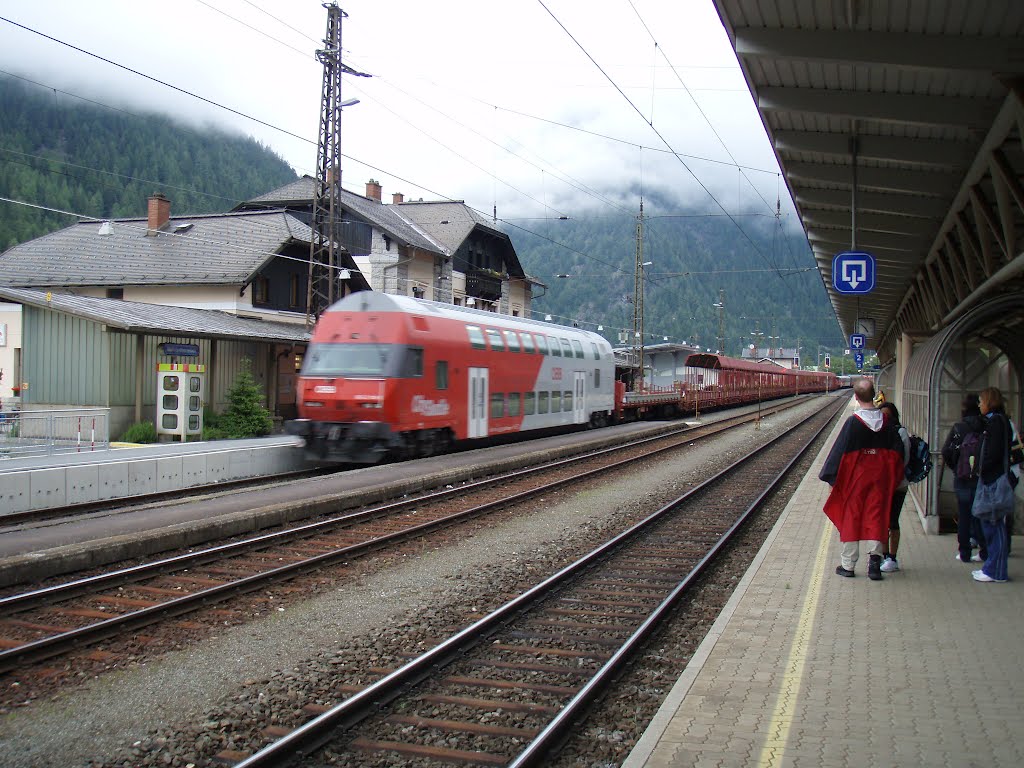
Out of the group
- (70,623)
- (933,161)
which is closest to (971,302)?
(933,161)

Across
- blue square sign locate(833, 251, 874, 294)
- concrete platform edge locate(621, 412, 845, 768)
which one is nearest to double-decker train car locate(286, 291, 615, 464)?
blue square sign locate(833, 251, 874, 294)

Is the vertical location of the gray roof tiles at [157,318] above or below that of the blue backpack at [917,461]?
above

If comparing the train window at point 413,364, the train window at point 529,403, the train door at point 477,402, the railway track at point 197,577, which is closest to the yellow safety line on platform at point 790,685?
the railway track at point 197,577

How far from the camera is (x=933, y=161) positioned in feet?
30.2

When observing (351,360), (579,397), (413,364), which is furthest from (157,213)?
(413,364)

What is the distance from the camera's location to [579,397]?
28.7 metres

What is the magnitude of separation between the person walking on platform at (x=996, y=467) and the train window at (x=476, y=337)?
1382 cm

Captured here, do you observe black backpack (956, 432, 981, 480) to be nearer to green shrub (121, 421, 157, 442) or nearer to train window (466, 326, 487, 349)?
train window (466, 326, 487, 349)

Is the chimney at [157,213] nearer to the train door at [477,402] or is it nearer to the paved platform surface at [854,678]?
the train door at [477,402]

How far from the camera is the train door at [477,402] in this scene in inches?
816

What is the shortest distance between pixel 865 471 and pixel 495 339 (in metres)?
14.8

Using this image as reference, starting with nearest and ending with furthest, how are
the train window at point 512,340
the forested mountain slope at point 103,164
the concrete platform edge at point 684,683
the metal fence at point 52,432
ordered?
the concrete platform edge at point 684,683 < the metal fence at point 52,432 < the train window at point 512,340 < the forested mountain slope at point 103,164

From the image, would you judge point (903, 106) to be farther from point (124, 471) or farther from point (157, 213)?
point (157, 213)

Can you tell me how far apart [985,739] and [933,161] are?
6541 millimetres
